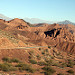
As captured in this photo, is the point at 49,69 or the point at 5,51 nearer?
→ the point at 49,69

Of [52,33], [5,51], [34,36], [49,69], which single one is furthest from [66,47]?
[49,69]

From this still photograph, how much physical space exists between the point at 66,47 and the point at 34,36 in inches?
1024

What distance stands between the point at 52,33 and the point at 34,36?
57.3 feet

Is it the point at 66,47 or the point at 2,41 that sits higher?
the point at 2,41

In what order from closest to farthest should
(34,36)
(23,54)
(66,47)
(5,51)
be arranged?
(5,51) → (23,54) → (66,47) → (34,36)

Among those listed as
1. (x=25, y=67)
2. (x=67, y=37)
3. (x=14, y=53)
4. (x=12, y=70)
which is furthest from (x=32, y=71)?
(x=67, y=37)

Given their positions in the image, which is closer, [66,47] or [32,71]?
[32,71]

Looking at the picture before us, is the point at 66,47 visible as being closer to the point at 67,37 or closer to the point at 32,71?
the point at 67,37

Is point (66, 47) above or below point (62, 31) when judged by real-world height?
below

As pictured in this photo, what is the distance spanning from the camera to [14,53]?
984 inches

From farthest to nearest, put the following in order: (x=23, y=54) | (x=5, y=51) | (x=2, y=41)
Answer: (x=2, y=41)
(x=23, y=54)
(x=5, y=51)

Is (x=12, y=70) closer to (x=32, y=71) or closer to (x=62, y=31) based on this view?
(x=32, y=71)

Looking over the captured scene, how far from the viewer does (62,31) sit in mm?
94312

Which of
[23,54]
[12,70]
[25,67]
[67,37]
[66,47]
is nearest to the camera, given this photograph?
[12,70]
